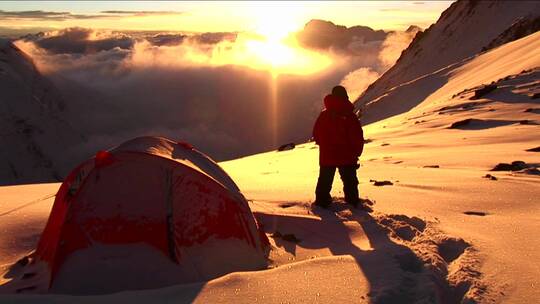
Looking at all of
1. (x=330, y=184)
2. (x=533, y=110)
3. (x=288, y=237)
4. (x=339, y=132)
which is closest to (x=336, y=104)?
(x=339, y=132)

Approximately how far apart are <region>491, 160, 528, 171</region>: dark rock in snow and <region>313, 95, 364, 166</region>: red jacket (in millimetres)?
3276

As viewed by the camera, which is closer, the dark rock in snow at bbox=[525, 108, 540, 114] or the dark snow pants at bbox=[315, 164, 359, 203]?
the dark snow pants at bbox=[315, 164, 359, 203]

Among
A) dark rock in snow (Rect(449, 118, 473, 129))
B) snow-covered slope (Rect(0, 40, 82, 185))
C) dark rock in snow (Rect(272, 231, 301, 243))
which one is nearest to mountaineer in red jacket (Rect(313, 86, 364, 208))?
dark rock in snow (Rect(272, 231, 301, 243))

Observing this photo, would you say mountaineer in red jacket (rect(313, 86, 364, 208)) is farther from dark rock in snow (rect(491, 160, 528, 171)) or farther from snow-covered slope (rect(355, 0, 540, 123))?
snow-covered slope (rect(355, 0, 540, 123))

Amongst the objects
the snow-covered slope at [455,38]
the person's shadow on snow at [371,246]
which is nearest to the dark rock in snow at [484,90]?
the person's shadow on snow at [371,246]

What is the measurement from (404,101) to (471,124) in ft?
46.7

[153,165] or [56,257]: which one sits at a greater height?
[153,165]

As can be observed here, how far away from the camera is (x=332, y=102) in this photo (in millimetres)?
7547

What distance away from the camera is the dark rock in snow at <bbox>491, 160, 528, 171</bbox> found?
9.10m

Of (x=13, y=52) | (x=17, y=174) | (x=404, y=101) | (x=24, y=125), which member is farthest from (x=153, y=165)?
(x=13, y=52)

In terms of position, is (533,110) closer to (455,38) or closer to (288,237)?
(288,237)

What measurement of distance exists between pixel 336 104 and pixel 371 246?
2506mm

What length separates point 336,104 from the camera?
7.57 m

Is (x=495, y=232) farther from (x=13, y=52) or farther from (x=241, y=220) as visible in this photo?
(x=13, y=52)
